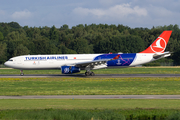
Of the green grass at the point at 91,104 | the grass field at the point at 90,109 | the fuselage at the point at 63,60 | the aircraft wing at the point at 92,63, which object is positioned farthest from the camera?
the fuselage at the point at 63,60

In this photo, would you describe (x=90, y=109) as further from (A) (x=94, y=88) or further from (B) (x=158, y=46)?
(B) (x=158, y=46)

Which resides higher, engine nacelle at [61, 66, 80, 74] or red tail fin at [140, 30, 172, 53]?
red tail fin at [140, 30, 172, 53]

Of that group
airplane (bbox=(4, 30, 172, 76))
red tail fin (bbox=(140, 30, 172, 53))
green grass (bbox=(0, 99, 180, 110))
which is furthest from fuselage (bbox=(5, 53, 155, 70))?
green grass (bbox=(0, 99, 180, 110))

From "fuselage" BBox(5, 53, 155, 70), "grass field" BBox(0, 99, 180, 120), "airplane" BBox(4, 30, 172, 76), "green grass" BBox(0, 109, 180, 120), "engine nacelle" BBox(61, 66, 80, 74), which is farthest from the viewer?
"fuselage" BBox(5, 53, 155, 70)

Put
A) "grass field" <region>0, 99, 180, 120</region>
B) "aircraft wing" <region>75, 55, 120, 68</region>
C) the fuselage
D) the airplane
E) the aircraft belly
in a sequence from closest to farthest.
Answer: "grass field" <region>0, 99, 180, 120</region> → "aircraft wing" <region>75, 55, 120, 68</region> → the airplane → the fuselage → the aircraft belly

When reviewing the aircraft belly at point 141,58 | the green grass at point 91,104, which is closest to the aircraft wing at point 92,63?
the aircraft belly at point 141,58

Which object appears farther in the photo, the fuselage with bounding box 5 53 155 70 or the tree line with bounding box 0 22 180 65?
the tree line with bounding box 0 22 180 65

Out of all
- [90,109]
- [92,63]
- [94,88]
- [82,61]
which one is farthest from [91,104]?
[82,61]

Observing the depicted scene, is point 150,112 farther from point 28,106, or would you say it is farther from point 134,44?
point 134,44

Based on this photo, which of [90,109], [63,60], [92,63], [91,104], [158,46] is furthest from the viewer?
[158,46]

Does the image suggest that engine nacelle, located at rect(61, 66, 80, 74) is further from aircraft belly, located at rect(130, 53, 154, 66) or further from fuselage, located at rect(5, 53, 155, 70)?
aircraft belly, located at rect(130, 53, 154, 66)

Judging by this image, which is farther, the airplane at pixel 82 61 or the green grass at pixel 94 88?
the airplane at pixel 82 61

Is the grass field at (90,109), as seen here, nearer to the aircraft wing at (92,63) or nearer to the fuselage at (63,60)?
the aircraft wing at (92,63)

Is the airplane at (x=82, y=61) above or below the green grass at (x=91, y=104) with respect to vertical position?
above
